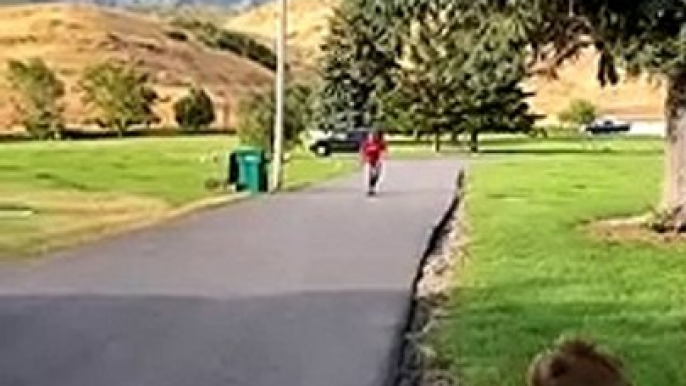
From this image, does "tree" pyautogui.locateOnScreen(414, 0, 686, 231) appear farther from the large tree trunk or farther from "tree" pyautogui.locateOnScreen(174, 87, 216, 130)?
"tree" pyautogui.locateOnScreen(174, 87, 216, 130)

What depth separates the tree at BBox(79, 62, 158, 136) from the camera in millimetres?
96312

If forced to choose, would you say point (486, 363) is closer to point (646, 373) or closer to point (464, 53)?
point (646, 373)

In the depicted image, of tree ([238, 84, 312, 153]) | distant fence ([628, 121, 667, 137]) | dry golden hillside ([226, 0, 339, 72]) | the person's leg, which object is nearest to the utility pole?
the person's leg

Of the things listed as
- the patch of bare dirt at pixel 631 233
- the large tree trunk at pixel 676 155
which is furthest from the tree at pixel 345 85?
the large tree trunk at pixel 676 155

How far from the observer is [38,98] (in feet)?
299

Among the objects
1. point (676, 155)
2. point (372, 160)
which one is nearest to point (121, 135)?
point (372, 160)

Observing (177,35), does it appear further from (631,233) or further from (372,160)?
(631,233)

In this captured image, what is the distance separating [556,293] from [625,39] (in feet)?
27.2

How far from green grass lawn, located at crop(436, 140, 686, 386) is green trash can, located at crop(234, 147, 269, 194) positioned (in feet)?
26.3

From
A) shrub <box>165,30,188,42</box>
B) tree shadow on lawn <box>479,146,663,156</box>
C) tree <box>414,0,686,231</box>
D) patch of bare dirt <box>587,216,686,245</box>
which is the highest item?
shrub <box>165,30,188,42</box>

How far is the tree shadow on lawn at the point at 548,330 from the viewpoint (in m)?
11.6

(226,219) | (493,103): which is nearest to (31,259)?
(226,219)

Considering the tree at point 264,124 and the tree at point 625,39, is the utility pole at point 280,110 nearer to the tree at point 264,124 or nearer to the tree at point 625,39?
the tree at point 264,124

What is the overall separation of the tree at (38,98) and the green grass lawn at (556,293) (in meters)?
60.1
